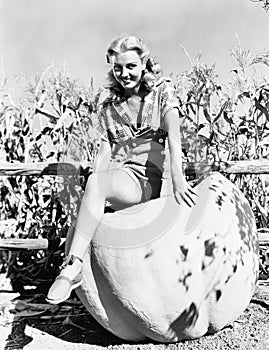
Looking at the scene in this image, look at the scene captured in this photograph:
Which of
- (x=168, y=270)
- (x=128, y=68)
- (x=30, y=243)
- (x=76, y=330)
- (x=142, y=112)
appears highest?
(x=128, y=68)

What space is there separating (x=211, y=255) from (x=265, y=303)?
93 cm

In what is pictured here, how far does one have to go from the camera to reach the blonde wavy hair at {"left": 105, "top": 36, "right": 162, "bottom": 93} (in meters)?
2.77

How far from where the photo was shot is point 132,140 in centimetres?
289

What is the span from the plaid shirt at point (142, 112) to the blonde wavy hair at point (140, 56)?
0.05 meters

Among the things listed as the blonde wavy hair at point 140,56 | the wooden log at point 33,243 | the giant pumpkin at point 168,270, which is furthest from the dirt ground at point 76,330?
the blonde wavy hair at point 140,56

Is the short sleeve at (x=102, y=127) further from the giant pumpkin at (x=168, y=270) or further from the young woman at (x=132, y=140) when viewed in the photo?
the giant pumpkin at (x=168, y=270)

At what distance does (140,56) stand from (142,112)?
29 cm

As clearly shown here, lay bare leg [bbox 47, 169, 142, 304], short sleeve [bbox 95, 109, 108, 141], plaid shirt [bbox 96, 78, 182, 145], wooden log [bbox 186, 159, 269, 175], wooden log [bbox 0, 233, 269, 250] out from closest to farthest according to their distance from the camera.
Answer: bare leg [bbox 47, 169, 142, 304], plaid shirt [bbox 96, 78, 182, 145], short sleeve [bbox 95, 109, 108, 141], wooden log [bbox 186, 159, 269, 175], wooden log [bbox 0, 233, 269, 250]

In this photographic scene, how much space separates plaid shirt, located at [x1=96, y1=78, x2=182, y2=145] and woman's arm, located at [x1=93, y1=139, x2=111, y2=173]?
3 cm

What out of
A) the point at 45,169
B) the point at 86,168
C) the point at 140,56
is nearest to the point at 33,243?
the point at 45,169

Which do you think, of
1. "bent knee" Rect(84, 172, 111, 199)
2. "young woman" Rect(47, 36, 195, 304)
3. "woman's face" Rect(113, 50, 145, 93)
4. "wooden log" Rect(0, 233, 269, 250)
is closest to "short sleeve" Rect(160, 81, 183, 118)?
"young woman" Rect(47, 36, 195, 304)

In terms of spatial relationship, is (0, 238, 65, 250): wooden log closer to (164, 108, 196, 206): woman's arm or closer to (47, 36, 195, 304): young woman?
(47, 36, 195, 304): young woman

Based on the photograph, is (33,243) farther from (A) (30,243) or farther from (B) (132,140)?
(B) (132,140)

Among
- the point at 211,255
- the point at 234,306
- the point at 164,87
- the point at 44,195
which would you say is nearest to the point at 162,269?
the point at 211,255
